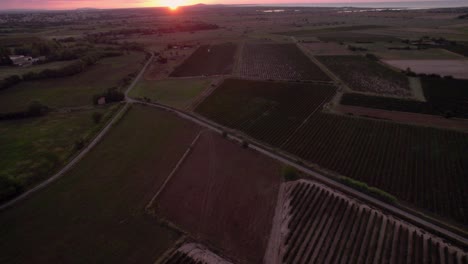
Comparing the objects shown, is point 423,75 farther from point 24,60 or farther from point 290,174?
point 24,60

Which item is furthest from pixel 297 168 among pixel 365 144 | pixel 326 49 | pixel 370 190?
pixel 326 49

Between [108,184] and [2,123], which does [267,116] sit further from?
[2,123]

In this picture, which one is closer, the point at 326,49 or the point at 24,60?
the point at 24,60

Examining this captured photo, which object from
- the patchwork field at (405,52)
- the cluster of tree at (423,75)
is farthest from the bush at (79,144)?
the patchwork field at (405,52)

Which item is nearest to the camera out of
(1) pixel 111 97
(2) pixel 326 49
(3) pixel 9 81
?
(1) pixel 111 97

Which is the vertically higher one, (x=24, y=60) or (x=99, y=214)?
(x=24, y=60)

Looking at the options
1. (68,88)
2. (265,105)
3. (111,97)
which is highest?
(68,88)

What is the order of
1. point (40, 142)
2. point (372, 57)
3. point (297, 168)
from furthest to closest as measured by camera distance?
point (372, 57) → point (40, 142) → point (297, 168)
